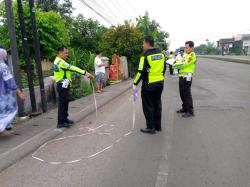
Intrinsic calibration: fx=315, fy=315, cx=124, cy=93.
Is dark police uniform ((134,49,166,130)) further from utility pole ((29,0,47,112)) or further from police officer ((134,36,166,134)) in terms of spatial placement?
utility pole ((29,0,47,112))

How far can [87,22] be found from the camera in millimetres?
39250

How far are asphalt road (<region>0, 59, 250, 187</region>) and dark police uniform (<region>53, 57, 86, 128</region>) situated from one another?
0.49m

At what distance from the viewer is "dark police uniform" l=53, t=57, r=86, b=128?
6773 millimetres

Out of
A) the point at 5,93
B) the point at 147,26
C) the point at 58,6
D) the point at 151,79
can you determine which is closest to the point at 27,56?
the point at 5,93

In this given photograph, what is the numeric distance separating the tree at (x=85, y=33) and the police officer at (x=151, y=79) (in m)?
32.7

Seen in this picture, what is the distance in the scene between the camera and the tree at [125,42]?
22.4 m

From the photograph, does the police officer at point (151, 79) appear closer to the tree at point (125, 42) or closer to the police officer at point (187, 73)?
the police officer at point (187, 73)

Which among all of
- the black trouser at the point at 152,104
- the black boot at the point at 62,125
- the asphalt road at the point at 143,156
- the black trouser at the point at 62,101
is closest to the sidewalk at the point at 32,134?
the black boot at the point at 62,125

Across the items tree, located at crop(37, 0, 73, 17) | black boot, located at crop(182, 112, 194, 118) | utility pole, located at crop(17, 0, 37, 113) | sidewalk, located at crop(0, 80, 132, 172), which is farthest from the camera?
tree, located at crop(37, 0, 73, 17)

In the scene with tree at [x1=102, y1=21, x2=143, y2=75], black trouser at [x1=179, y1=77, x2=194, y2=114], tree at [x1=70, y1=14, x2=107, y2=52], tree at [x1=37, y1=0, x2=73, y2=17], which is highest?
tree at [x1=37, y1=0, x2=73, y2=17]

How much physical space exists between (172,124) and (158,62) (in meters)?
1.67

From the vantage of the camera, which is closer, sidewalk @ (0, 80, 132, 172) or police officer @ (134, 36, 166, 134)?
sidewalk @ (0, 80, 132, 172)

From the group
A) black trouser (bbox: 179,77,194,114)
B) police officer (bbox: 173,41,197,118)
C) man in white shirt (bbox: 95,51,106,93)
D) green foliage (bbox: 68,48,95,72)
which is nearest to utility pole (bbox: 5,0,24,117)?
police officer (bbox: 173,41,197,118)

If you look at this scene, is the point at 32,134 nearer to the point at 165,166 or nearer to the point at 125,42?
the point at 165,166
